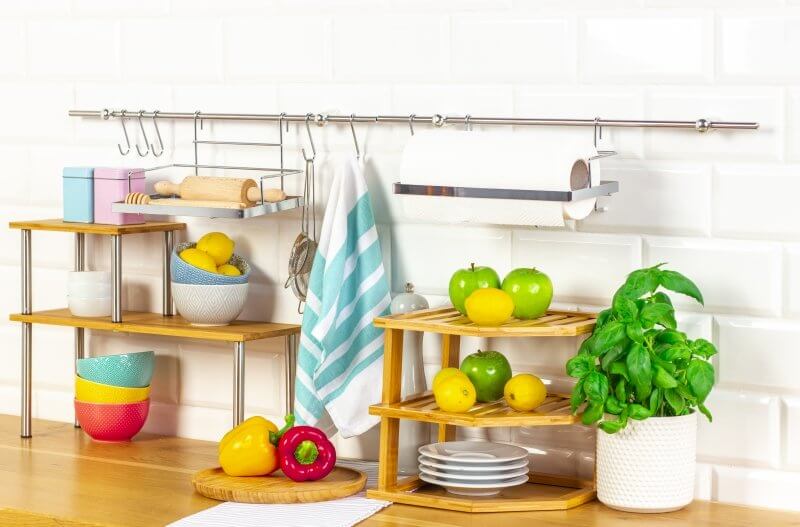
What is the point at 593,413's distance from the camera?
179 cm

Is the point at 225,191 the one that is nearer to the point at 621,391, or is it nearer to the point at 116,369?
the point at 116,369

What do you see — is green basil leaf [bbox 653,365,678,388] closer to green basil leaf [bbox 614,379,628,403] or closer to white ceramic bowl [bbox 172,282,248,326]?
green basil leaf [bbox 614,379,628,403]

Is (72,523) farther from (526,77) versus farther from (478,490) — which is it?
(526,77)

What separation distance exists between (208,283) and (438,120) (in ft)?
1.47

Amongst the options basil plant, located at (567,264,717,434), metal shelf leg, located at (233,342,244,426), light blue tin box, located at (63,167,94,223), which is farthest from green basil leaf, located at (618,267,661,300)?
light blue tin box, located at (63,167,94,223)

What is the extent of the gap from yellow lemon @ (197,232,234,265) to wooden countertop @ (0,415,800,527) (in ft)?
1.06

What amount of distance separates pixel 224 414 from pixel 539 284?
26.8 inches

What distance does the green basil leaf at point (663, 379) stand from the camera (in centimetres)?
175

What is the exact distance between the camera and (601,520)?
5.91 feet

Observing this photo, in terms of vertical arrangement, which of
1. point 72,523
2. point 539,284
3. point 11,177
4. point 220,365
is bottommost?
point 72,523

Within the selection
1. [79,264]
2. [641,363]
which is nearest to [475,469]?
[641,363]


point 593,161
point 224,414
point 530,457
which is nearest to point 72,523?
point 224,414

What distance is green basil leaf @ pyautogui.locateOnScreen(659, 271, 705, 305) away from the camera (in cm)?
180

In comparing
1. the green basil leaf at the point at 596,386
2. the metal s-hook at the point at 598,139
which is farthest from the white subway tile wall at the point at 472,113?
the green basil leaf at the point at 596,386
